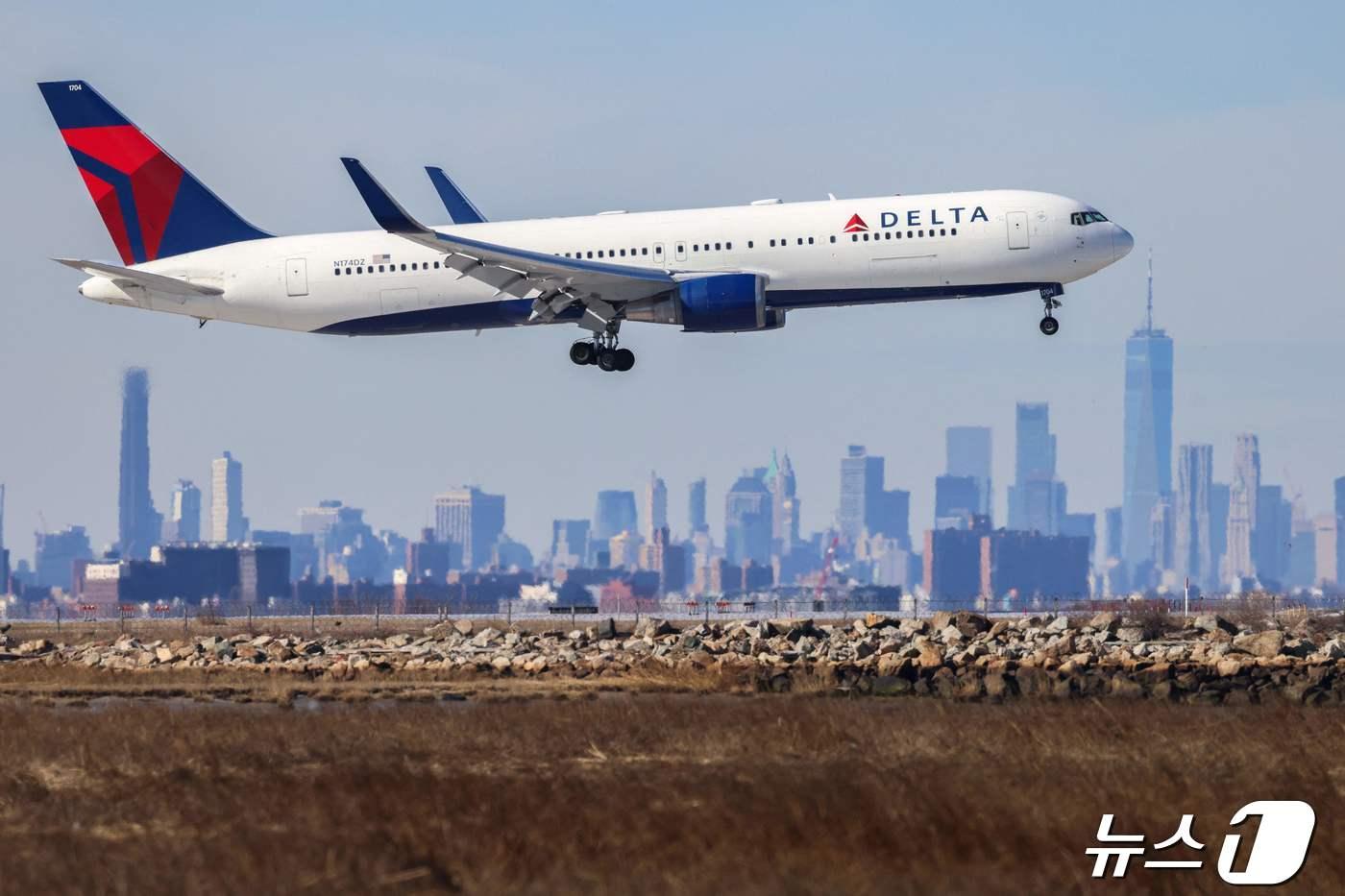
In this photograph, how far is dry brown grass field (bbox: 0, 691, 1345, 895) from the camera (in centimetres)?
1742

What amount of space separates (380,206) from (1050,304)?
58.3ft

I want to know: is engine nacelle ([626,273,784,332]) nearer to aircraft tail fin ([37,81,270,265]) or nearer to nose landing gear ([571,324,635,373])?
nose landing gear ([571,324,635,373])

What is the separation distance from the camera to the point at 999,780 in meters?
21.9

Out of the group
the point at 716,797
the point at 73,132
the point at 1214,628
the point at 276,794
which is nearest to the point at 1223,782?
the point at 716,797

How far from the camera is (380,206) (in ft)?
160

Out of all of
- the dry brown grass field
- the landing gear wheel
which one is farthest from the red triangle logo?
the dry brown grass field

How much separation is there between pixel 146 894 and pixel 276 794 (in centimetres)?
497

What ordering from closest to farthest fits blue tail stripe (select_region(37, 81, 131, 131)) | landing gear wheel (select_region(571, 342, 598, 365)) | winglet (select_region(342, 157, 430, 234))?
winglet (select_region(342, 157, 430, 234)) → landing gear wheel (select_region(571, 342, 598, 365)) → blue tail stripe (select_region(37, 81, 131, 131))

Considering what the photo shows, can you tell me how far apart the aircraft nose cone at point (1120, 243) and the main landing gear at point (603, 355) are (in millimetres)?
13089

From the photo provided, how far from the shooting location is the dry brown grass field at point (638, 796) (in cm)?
1742

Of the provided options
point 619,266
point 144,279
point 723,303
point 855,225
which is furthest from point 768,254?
point 144,279

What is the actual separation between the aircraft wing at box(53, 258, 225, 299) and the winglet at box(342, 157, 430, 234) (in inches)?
351

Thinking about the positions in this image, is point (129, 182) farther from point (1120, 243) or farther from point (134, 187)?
point (1120, 243)

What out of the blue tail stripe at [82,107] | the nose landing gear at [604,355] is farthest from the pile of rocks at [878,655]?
the blue tail stripe at [82,107]
